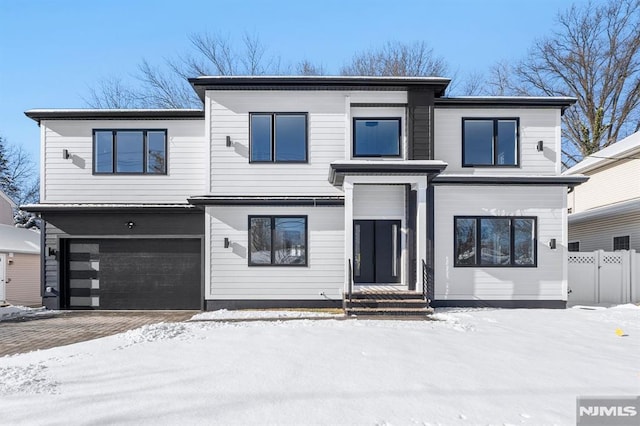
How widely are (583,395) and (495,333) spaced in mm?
A: 2816

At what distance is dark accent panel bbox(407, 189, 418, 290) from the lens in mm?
9172

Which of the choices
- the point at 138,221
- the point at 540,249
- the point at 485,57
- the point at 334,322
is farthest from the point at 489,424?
the point at 485,57

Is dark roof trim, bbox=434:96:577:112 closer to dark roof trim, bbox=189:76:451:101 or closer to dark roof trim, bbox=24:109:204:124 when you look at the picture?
dark roof trim, bbox=189:76:451:101

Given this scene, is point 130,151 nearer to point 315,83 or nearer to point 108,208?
point 108,208

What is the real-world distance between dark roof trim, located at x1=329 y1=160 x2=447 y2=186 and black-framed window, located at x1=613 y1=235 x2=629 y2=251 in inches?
345

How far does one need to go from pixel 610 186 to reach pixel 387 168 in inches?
460

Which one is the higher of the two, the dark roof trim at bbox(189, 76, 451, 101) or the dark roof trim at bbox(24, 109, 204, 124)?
the dark roof trim at bbox(189, 76, 451, 101)

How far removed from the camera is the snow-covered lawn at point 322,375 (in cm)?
349

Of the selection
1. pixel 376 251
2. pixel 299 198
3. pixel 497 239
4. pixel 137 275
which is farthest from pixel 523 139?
pixel 137 275

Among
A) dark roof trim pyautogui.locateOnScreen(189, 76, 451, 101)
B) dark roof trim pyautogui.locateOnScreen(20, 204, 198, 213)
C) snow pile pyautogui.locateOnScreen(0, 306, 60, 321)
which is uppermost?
dark roof trim pyautogui.locateOnScreen(189, 76, 451, 101)

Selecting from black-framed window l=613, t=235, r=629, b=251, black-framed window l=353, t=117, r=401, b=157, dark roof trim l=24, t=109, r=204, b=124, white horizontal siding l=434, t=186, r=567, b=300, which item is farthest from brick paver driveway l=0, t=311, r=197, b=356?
black-framed window l=613, t=235, r=629, b=251

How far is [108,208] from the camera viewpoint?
968 cm

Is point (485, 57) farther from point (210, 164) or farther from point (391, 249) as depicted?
point (210, 164)

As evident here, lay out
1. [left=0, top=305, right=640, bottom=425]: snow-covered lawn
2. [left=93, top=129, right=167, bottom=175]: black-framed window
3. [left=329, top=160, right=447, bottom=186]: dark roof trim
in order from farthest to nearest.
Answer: [left=93, top=129, right=167, bottom=175]: black-framed window
[left=329, top=160, right=447, bottom=186]: dark roof trim
[left=0, top=305, right=640, bottom=425]: snow-covered lawn
